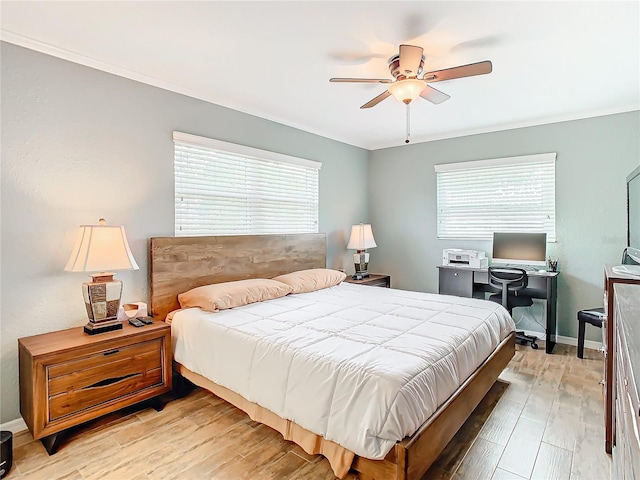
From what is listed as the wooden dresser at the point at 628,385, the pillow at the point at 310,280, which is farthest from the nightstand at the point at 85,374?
the wooden dresser at the point at 628,385

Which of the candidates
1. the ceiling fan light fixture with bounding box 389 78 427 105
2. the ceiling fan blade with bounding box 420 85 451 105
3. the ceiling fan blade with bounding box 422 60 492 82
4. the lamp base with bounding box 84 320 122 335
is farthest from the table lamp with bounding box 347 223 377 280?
the lamp base with bounding box 84 320 122 335

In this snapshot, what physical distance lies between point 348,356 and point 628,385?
1299mm

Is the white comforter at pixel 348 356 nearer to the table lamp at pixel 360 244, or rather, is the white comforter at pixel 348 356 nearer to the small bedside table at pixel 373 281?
the small bedside table at pixel 373 281

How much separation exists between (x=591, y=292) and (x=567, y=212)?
93 centimetres

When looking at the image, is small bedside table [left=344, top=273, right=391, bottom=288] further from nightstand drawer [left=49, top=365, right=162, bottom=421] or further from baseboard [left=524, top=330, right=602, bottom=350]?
nightstand drawer [left=49, top=365, right=162, bottom=421]

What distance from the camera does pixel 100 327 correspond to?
7.84 ft

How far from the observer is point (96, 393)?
2.26 metres

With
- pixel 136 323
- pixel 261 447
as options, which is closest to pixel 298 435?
pixel 261 447

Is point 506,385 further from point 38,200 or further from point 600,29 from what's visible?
point 38,200

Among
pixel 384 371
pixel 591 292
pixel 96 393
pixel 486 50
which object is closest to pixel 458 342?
pixel 384 371

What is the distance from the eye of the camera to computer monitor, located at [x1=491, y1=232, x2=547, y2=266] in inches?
157

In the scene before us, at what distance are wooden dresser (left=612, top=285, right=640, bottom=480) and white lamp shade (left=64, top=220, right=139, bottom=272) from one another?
2.62m

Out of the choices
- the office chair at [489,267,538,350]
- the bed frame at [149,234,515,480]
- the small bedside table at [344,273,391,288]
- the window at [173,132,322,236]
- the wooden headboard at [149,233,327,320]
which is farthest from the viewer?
the small bedside table at [344,273,391,288]

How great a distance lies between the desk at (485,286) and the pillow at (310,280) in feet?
4.74
